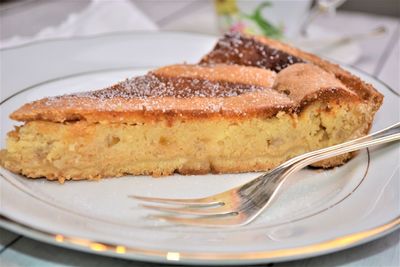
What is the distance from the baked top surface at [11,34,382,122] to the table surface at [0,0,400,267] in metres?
0.42

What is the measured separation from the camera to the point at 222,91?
1732mm

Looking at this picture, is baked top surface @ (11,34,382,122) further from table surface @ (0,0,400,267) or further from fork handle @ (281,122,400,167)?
table surface @ (0,0,400,267)

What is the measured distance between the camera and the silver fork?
1311 millimetres

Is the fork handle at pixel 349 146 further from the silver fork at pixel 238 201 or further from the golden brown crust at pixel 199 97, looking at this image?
the golden brown crust at pixel 199 97

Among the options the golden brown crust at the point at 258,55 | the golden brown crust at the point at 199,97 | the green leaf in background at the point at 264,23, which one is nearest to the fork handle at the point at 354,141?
the golden brown crust at the point at 199,97

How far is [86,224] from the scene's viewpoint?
1211 millimetres

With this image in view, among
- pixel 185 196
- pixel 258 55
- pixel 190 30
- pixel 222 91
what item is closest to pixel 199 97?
pixel 222 91

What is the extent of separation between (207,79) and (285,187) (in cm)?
46

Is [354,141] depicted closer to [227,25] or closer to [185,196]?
[185,196]

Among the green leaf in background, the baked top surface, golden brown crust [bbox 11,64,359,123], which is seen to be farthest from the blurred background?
golden brown crust [bbox 11,64,359,123]

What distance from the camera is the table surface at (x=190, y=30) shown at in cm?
121

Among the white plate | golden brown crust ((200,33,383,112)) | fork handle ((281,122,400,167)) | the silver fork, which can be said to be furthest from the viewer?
→ golden brown crust ((200,33,383,112))

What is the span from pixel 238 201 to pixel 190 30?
1708 millimetres

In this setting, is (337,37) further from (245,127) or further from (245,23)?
(245,127)
